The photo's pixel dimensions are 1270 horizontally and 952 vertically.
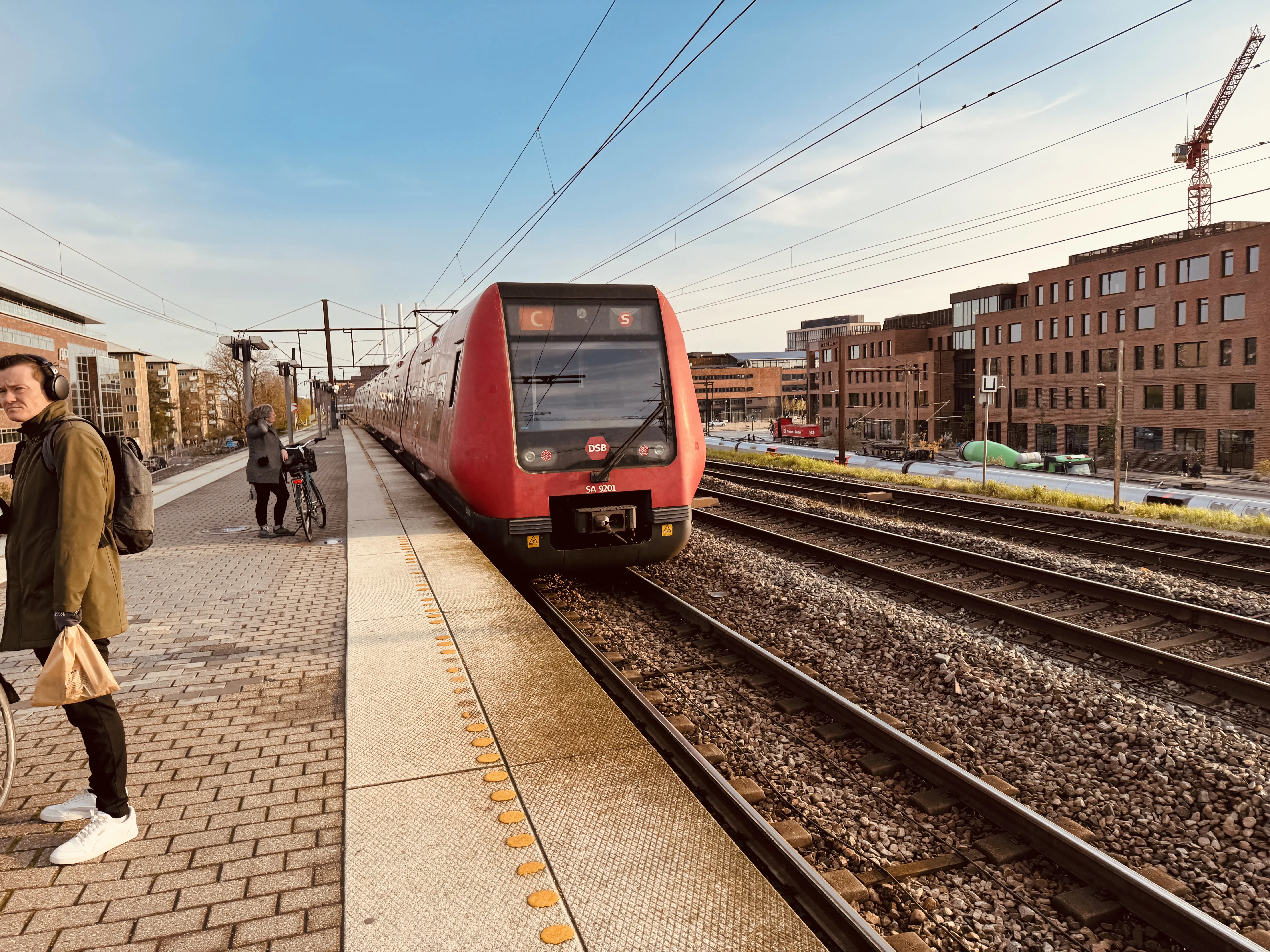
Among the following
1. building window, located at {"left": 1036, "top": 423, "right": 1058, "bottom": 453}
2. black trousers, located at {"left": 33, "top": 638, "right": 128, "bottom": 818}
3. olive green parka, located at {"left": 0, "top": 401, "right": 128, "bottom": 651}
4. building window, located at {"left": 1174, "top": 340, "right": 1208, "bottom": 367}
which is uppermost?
building window, located at {"left": 1174, "top": 340, "right": 1208, "bottom": 367}

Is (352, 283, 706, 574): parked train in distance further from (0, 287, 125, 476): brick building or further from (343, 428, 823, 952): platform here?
(0, 287, 125, 476): brick building

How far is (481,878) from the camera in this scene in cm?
270

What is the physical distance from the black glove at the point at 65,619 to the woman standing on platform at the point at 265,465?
6907 millimetres

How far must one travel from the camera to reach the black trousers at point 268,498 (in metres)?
10.2

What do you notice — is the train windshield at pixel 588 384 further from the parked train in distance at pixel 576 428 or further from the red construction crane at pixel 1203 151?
the red construction crane at pixel 1203 151

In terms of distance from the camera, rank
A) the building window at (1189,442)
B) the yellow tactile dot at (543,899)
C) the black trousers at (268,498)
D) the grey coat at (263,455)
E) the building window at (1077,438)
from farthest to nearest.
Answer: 1. the building window at (1077,438)
2. the building window at (1189,442)
3. the black trousers at (268,498)
4. the grey coat at (263,455)
5. the yellow tactile dot at (543,899)

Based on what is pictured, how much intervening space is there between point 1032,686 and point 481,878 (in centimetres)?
437

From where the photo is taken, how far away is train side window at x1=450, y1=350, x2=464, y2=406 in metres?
8.47

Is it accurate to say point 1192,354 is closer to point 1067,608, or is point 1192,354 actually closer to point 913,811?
point 1067,608

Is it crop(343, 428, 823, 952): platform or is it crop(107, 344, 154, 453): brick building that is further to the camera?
crop(107, 344, 154, 453): brick building

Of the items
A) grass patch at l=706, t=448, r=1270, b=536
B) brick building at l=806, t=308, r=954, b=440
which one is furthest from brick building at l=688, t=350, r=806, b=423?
grass patch at l=706, t=448, r=1270, b=536

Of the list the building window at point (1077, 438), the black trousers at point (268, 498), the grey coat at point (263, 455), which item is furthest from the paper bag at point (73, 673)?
the building window at point (1077, 438)

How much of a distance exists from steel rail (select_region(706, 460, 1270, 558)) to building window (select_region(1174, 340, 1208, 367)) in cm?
3891

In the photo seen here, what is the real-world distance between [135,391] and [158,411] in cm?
451
